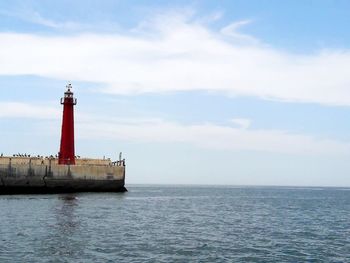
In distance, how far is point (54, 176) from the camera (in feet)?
227

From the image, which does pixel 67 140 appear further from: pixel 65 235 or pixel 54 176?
pixel 65 235

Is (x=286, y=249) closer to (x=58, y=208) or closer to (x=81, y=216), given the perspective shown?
(x=81, y=216)

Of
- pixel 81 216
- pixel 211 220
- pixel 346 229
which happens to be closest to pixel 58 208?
pixel 81 216

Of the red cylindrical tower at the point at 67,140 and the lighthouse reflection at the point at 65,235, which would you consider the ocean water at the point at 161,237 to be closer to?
the lighthouse reflection at the point at 65,235

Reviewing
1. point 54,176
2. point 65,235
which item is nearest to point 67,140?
point 54,176

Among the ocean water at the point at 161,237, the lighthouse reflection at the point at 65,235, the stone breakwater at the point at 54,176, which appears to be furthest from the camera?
the stone breakwater at the point at 54,176

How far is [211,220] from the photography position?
44.2 metres

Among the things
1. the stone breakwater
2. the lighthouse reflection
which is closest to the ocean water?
the lighthouse reflection

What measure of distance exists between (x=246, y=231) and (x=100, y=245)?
476 inches

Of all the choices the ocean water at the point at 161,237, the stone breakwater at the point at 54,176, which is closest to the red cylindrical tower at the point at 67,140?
the stone breakwater at the point at 54,176

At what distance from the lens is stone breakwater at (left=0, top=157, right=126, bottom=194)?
66.5 m

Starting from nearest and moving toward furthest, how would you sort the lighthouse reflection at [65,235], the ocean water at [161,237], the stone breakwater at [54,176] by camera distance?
the ocean water at [161,237]
the lighthouse reflection at [65,235]
the stone breakwater at [54,176]

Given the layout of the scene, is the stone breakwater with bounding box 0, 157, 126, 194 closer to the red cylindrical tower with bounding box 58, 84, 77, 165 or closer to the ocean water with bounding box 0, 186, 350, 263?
the red cylindrical tower with bounding box 58, 84, 77, 165

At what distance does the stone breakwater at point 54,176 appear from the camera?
2618 inches
